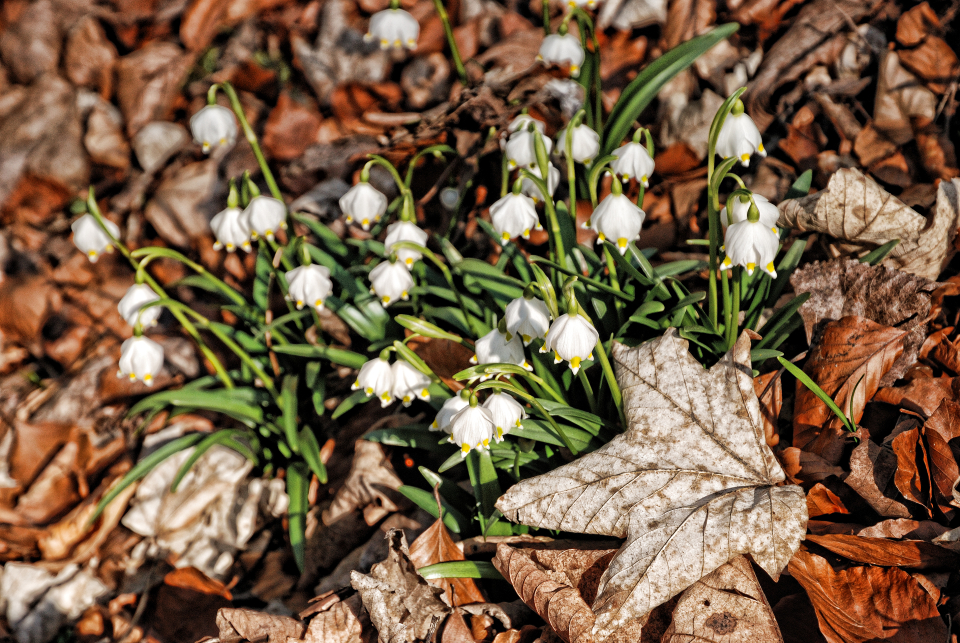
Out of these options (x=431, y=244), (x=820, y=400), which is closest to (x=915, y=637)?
(x=820, y=400)

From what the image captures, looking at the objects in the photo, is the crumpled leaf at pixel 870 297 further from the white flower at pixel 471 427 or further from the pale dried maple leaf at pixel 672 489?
the white flower at pixel 471 427

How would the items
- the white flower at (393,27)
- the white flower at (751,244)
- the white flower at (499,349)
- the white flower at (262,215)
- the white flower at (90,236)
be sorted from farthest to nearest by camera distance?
the white flower at (393,27), the white flower at (90,236), the white flower at (262,215), the white flower at (499,349), the white flower at (751,244)

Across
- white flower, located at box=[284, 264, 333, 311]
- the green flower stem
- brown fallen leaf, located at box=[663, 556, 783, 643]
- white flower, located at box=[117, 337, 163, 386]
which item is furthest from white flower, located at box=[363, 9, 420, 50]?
brown fallen leaf, located at box=[663, 556, 783, 643]

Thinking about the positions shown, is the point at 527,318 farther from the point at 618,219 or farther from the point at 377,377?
the point at 377,377

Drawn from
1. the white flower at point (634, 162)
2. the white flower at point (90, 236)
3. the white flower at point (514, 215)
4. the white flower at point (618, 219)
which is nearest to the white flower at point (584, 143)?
the white flower at point (634, 162)

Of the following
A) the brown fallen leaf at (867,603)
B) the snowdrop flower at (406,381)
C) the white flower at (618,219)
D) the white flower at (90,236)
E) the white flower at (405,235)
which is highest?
the white flower at (618,219)

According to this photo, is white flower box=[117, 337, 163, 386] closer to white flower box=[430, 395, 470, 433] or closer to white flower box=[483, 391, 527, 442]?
white flower box=[430, 395, 470, 433]

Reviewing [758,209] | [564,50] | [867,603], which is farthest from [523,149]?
[867,603]
